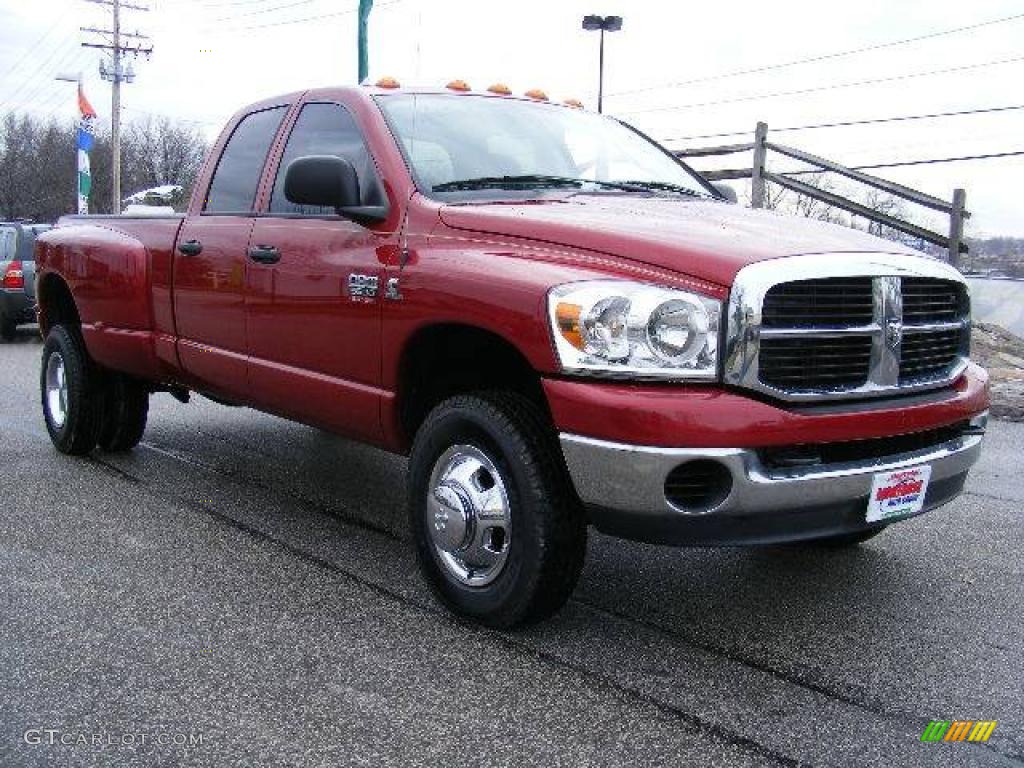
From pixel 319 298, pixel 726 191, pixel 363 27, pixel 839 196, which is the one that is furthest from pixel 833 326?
pixel 363 27

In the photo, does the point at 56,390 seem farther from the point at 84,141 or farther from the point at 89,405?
the point at 84,141

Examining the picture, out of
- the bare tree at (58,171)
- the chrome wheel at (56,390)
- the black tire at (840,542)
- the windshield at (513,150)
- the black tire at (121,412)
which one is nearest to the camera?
the windshield at (513,150)

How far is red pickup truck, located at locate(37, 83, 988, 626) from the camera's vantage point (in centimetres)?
308

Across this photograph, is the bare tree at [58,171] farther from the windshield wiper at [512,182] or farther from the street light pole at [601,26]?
the windshield wiper at [512,182]

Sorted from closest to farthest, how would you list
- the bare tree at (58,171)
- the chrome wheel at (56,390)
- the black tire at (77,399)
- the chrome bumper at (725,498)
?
A: the chrome bumper at (725,498) → the black tire at (77,399) → the chrome wheel at (56,390) → the bare tree at (58,171)

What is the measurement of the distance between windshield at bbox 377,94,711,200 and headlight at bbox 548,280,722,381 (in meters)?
1.06

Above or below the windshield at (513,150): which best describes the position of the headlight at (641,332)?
below

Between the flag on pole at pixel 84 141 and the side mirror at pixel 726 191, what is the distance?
2567 centimetres

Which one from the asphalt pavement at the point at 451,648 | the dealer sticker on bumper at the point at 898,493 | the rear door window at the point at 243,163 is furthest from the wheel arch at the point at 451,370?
the rear door window at the point at 243,163

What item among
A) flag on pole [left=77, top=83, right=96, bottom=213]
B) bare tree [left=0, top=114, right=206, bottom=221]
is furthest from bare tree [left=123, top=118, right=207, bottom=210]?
flag on pole [left=77, top=83, right=96, bottom=213]

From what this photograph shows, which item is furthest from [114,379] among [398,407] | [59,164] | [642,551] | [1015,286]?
[59,164]

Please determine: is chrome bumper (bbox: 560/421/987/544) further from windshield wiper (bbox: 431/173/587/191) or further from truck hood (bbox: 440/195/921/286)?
windshield wiper (bbox: 431/173/587/191)

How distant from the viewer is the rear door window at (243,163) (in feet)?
16.4

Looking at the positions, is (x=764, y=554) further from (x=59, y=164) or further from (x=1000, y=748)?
(x=59, y=164)
